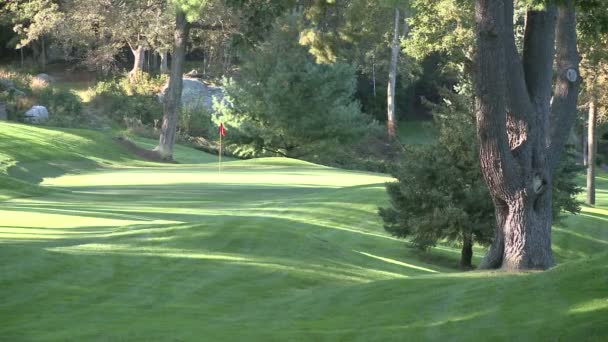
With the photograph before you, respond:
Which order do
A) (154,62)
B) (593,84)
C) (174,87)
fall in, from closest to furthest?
(593,84) → (174,87) → (154,62)

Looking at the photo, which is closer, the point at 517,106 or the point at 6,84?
the point at 517,106

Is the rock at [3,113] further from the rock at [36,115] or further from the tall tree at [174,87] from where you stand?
the tall tree at [174,87]

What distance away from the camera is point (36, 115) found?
5197 cm

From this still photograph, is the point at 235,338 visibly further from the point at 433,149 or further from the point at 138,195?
the point at 138,195

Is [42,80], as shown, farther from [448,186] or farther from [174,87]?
[448,186]

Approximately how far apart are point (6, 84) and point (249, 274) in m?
42.0

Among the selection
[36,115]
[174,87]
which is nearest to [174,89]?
[174,87]

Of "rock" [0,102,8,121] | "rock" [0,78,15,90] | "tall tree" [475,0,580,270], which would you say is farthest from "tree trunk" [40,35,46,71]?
"tall tree" [475,0,580,270]

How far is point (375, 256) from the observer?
20.4 m

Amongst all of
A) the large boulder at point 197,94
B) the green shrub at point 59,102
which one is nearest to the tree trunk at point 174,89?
the green shrub at point 59,102

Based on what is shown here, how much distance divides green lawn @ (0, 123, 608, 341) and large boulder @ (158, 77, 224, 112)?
1293 inches

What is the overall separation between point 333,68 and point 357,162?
6.27 m

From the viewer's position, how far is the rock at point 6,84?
54.1 metres

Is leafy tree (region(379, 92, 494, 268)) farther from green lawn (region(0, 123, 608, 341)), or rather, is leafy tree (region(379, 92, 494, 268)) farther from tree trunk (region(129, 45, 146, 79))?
tree trunk (region(129, 45, 146, 79))
